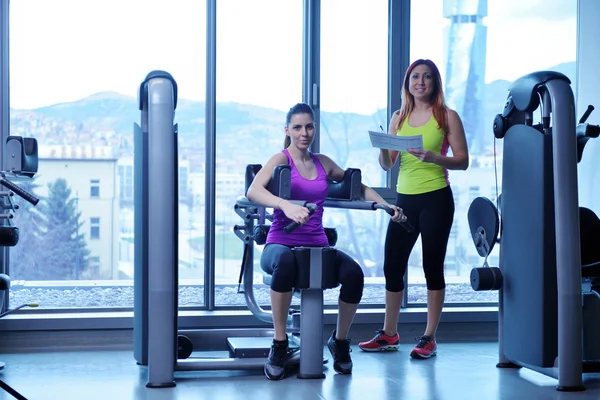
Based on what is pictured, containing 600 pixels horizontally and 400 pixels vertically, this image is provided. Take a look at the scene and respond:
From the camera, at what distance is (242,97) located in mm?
4754

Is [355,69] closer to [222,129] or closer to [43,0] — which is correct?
[222,129]

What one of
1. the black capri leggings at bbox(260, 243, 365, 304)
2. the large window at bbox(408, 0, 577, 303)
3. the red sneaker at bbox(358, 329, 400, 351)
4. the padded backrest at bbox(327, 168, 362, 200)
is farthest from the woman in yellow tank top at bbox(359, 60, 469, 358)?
the large window at bbox(408, 0, 577, 303)

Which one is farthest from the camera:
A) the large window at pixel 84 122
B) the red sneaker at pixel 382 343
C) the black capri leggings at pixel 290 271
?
the large window at pixel 84 122

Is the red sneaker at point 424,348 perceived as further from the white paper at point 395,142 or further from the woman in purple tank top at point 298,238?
the white paper at point 395,142

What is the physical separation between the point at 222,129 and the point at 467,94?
5.43 ft

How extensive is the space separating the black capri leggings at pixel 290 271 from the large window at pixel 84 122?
3.88 ft

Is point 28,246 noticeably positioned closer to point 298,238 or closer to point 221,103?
point 221,103

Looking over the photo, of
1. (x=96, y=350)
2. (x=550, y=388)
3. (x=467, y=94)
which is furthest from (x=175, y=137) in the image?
(x=467, y=94)

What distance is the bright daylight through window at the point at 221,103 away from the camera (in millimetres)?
4508

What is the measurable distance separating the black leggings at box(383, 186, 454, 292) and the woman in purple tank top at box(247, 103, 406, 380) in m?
0.38

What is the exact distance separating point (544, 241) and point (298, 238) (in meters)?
1.14

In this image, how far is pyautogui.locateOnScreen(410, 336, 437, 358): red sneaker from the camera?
4176mm

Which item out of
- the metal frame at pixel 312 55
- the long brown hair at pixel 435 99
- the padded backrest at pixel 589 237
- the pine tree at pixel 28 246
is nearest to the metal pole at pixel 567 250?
the padded backrest at pixel 589 237

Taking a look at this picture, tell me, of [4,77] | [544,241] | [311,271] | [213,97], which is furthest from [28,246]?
[544,241]
